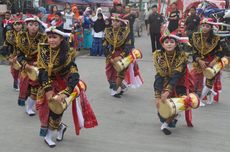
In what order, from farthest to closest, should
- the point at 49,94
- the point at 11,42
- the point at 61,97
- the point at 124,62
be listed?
the point at 124,62, the point at 11,42, the point at 49,94, the point at 61,97

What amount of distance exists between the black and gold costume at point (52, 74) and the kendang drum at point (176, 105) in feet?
3.82

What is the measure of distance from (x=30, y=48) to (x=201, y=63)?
2.82m

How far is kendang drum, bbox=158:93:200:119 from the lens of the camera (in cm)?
527

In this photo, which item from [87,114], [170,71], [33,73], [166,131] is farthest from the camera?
[33,73]

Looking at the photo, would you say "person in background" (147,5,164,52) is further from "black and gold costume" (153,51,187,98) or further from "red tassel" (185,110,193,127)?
"black and gold costume" (153,51,187,98)

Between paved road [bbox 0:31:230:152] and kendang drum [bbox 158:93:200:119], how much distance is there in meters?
0.42

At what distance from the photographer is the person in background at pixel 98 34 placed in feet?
45.7

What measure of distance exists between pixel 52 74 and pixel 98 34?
8.91 metres

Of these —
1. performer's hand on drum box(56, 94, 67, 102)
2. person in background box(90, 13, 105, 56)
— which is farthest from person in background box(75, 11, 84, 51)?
performer's hand on drum box(56, 94, 67, 102)

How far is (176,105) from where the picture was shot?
17.5 ft

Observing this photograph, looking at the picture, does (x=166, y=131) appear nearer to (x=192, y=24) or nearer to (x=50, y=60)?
(x=50, y=60)

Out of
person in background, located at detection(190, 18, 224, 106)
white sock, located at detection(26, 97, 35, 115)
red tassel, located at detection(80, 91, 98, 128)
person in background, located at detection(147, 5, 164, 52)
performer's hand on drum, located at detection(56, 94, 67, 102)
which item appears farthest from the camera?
person in background, located at detection(147, 5, 164, 52)

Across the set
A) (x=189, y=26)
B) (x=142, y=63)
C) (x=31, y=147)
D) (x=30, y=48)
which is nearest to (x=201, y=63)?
(x=30, y=48)

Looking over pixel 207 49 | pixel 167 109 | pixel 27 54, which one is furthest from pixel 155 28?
pixel 167 109
